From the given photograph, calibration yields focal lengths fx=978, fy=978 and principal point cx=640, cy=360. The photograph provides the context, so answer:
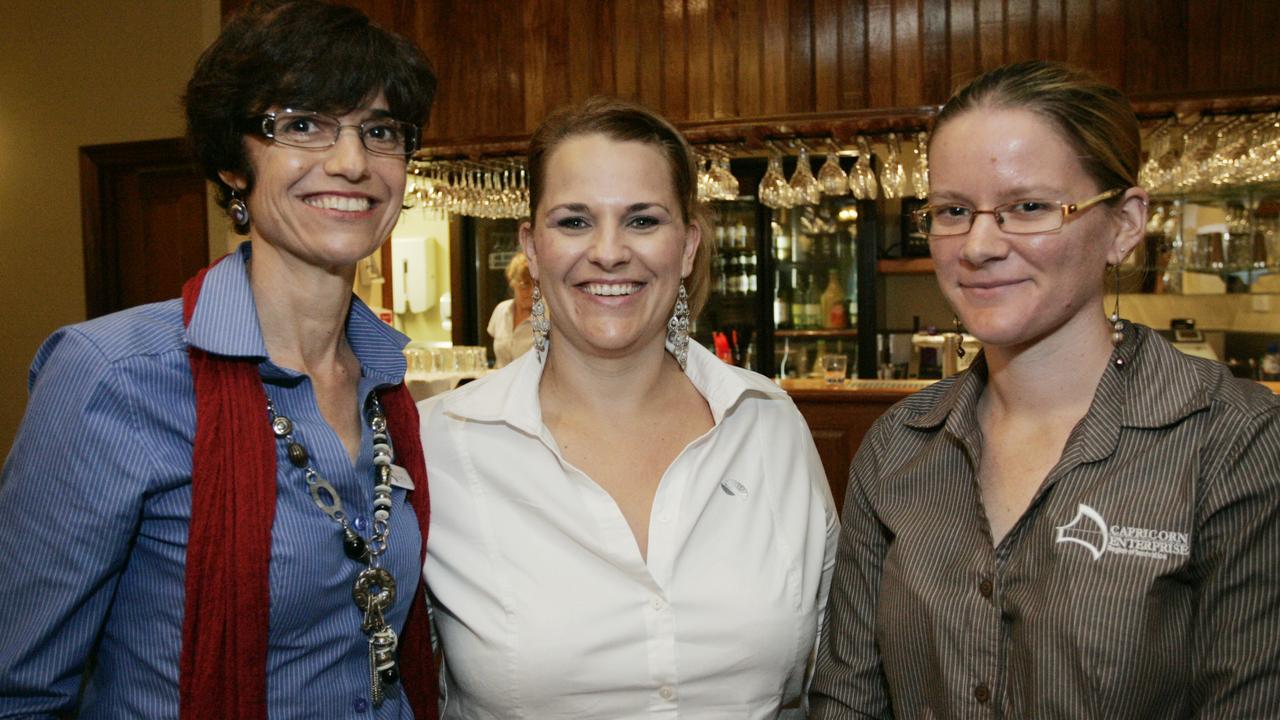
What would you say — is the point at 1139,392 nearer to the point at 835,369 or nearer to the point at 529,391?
the point at 529,391

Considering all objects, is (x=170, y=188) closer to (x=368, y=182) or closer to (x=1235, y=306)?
(x=368, y=182)

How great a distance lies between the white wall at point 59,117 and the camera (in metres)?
5.85

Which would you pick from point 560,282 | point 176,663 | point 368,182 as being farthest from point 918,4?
point 176,663

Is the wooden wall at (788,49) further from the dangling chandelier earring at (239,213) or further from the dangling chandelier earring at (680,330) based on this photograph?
the dangling chandelier earring at (239,213)

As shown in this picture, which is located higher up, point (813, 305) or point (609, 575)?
point (813, 305)

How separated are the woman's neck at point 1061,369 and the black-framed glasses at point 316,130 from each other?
41.7 inches

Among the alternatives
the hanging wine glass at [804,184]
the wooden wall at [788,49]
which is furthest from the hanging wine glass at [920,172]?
the hanging wine glass at [804,184]

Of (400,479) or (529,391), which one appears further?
(529,391)

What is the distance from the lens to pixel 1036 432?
1520 mm

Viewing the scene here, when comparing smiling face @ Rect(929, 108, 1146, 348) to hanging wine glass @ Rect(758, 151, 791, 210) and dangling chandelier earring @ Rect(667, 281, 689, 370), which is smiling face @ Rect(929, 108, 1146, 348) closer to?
dangling chandelier earring @ Rect(667, 281, 689, 370)

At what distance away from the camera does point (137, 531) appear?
1363mm

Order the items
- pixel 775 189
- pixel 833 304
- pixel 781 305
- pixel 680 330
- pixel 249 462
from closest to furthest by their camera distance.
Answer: pixel 249 462
pixel 680 330
pixel 775 189
pixel 833 304
pixel 781 305

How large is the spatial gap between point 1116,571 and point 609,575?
811mm

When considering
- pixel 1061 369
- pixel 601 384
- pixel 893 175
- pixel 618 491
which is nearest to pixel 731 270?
pixel 893 175
